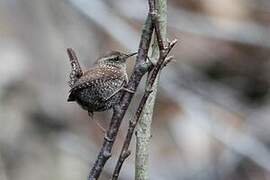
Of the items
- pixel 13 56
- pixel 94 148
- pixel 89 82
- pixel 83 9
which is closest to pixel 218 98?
pixel 94 148

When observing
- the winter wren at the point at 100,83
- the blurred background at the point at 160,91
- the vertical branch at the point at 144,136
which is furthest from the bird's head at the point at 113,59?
the blurred background at the point at 160,91

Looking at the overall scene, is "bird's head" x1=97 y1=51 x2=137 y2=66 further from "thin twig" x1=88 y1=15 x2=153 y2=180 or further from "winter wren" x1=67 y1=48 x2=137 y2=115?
"thin twig" x1=88 y1=15 x2=153 y2=180

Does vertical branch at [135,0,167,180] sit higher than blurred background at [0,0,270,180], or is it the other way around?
vertical branch at [135,0,167,180]

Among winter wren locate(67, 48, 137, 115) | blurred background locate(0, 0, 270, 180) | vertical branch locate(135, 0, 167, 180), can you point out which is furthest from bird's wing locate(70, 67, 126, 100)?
blurred background locate(0, 0, 270, 180)

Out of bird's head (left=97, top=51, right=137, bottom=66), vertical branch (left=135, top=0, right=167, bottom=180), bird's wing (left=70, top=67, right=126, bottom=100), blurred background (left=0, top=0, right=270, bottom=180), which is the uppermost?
bird's head (left=97, top=51, right=137, bottom=66)

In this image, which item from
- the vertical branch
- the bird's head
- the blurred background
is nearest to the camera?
the vertical branch

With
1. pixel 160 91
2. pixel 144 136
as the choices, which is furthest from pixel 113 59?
pixel 160 91

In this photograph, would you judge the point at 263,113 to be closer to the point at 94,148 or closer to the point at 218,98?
the point at 218,98
